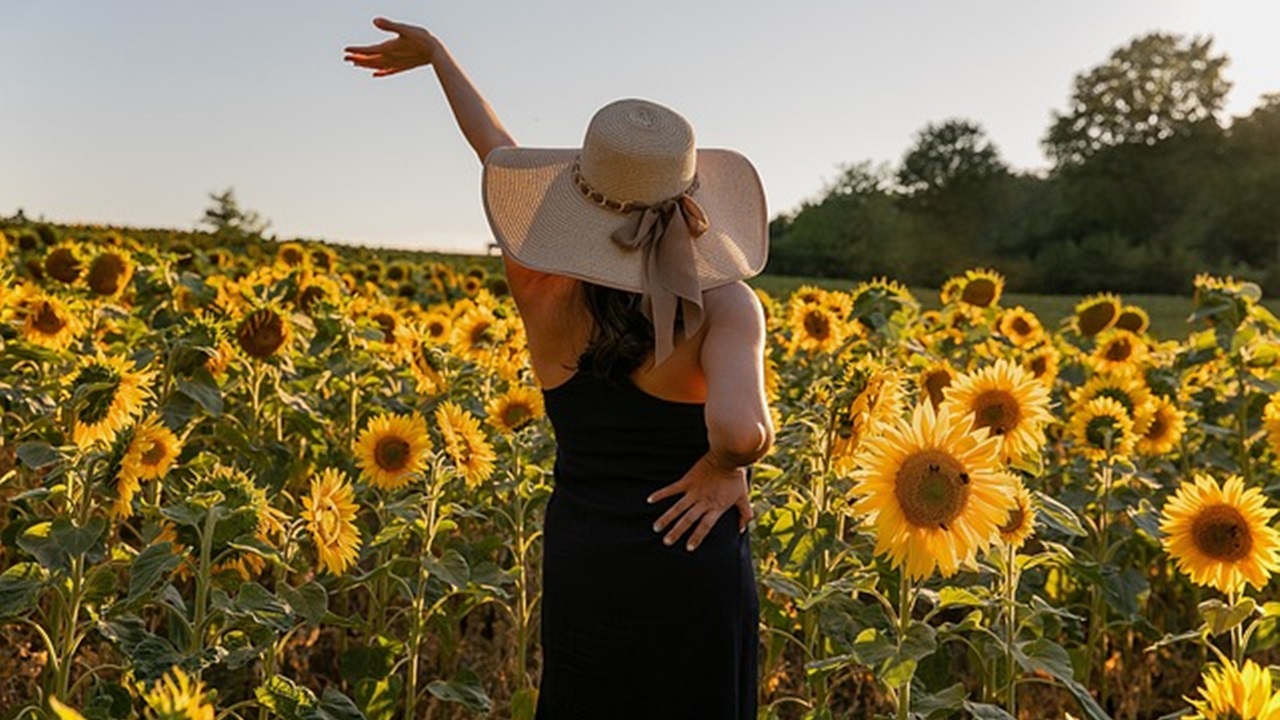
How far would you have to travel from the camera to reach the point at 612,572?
250 cm

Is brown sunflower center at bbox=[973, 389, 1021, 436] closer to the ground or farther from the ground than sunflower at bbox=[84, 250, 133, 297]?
closer to the ground

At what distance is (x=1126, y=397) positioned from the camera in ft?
14.1

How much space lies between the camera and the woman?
2.29m

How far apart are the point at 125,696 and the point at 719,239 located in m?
1.40

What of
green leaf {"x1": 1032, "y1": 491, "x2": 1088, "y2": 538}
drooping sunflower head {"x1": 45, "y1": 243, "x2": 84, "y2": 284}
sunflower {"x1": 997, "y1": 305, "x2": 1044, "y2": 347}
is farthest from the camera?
sunflower {"x1": 997, "y1": 305, "x2": 1044, "y2": 347}

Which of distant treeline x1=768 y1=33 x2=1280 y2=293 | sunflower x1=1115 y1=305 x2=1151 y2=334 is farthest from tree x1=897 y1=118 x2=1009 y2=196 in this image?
sunflower x1=1115 y1=305 x2=1151 y2=334

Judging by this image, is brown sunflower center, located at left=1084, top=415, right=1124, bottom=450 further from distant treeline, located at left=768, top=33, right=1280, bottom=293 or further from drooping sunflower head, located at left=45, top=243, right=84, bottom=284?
distant treeline, located at left=768, top=33, right=1280, bottom=293

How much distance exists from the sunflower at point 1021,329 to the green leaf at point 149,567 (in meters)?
4.39

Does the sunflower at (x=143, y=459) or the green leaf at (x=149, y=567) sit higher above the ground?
the sunflower at (x=143, y=459)

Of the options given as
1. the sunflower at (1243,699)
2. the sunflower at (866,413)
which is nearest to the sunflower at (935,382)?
the sunflower at (866,413)

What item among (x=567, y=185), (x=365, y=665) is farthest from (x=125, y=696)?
(x=567, y=185)

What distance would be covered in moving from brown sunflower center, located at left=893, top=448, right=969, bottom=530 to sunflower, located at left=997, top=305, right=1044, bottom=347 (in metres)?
3.96

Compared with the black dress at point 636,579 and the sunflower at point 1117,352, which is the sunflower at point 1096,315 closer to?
the sunflower at point 1117,352

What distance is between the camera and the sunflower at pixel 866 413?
112 inches
